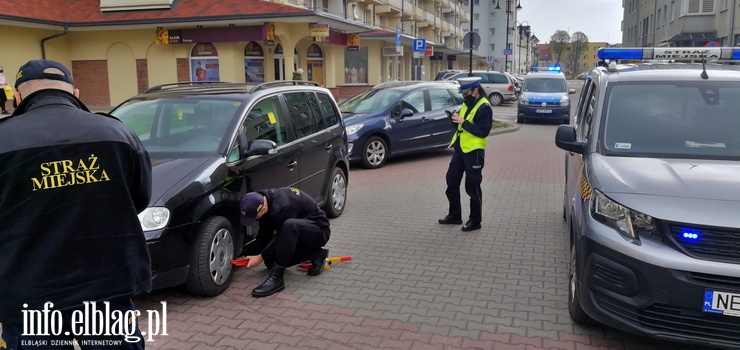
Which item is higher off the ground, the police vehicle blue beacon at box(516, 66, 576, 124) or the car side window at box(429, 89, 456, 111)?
the car side window at box(429, 89, 456, 111)

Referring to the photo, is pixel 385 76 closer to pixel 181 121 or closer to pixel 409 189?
pixel 409 189

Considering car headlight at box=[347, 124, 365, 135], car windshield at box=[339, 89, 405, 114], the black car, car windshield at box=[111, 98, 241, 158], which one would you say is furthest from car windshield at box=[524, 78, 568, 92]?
car windshield at box=[111, 98, 241, 158]

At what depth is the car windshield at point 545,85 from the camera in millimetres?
21719

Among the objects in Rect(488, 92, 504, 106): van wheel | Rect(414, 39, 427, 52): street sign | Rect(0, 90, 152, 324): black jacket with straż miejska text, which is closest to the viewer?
Rect(0, 90, 152, 324): black jacket with straż miejska text

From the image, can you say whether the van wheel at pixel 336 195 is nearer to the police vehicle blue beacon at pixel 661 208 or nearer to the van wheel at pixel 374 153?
the police vehicle blue beacon at pixel 661 208

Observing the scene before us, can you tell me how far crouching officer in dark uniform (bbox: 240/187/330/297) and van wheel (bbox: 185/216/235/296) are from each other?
0.25 m

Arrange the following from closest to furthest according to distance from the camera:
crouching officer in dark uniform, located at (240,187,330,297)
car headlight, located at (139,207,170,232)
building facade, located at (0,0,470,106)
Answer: car headlight, located at (139,207,170,232), crouching officer in dark uniform, located at (240,187,330,297), building facade, located at (0,0,470,106)

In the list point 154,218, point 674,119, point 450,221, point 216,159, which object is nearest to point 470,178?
point 450,221

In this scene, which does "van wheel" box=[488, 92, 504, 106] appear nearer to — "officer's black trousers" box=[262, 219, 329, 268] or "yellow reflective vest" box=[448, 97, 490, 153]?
"yellow reflective vest" box=[448, 97, 490, 153]

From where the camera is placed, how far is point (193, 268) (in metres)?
4.52

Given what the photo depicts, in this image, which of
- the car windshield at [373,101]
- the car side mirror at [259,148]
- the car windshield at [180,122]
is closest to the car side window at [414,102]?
the car windshield at [373,101]

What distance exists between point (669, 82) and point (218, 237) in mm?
3925

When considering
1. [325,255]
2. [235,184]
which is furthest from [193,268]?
[325,255]

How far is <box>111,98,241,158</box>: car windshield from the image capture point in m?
5.21
